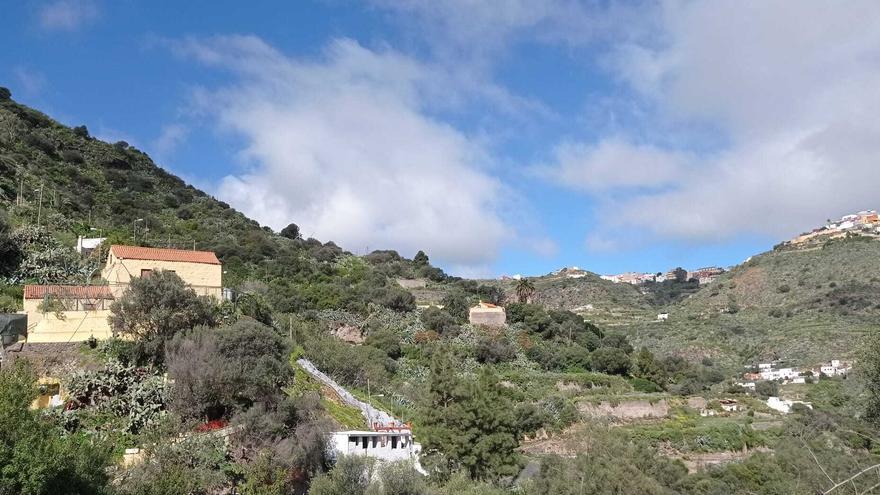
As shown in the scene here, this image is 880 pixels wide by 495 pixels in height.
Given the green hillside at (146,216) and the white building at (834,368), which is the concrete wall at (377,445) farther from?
the white building at (834,368)

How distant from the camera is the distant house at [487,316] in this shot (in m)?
57.6

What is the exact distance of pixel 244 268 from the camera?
181 feet

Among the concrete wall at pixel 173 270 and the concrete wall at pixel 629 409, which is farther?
the concrete wall at pixel 629 409

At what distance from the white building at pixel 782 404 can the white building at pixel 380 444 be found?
28946 millimetres

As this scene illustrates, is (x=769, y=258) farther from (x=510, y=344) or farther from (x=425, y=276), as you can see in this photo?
(x=510, y=344)

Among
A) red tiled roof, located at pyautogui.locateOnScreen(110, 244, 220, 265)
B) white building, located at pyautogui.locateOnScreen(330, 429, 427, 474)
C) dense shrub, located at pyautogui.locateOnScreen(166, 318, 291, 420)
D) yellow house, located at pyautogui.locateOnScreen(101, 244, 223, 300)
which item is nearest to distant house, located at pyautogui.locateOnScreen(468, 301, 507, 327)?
white building, located at pyautogui.locateOnScreen(330, 429, 427, 474)

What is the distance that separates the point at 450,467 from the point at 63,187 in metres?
42.0

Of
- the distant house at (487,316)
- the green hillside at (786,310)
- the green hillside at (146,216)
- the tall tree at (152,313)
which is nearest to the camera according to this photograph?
the tall tree at (152,313)

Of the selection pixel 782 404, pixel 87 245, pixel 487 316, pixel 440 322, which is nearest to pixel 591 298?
pixel 487 316

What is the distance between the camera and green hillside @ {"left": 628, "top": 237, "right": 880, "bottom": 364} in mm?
63066

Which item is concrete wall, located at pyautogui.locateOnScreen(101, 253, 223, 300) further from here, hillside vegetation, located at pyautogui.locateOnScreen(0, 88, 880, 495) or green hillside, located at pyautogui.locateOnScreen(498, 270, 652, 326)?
green hillside, located at pyautogui.locateOnScreen(498, 270, 652, 326)

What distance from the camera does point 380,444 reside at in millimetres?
24172

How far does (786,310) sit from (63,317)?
7027 centimetres

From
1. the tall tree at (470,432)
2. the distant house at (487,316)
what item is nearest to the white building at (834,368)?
the distant house at (487,316)
